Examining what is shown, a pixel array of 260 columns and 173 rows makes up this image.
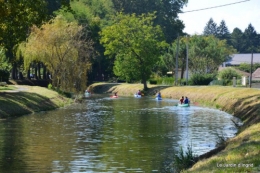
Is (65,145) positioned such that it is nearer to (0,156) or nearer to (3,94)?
(0,156)

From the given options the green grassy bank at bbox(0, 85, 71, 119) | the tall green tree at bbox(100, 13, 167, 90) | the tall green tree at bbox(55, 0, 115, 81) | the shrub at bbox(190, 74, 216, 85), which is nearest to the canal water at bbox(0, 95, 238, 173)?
the green grassy bank at bbox(0, 85, 71, 119)

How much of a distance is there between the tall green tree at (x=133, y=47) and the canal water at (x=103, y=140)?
149 ft

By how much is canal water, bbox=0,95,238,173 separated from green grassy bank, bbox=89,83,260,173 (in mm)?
1757

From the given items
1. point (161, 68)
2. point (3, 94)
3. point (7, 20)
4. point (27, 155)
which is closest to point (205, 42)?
point (161, 68)

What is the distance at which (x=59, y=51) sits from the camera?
216 ft

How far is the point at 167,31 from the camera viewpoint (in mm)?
126438

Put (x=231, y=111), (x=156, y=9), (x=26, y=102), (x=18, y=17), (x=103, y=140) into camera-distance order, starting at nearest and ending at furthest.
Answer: (x=103, y=140) → (x=18, y=17) → (x=231, y=111) → (x=26, y=102) → (x=156, y=9)

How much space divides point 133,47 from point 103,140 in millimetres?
61850

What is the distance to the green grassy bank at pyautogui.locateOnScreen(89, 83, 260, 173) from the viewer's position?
47.1 ft

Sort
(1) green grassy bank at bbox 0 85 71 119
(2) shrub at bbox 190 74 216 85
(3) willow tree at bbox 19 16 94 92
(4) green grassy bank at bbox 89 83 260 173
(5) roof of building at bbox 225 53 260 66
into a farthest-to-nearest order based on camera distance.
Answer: (5) roof of building at bbox 225 53 260 66 → (2) shrub at bbox 190 74 216 85 → (3) willow tree at bbox 19 16 94 92 → (1) green grassy bank at bbox 0 85 71 119 → (4) green grassy bank at bbox 89 83 260 173

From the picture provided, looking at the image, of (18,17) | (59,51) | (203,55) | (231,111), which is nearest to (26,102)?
(231,111)

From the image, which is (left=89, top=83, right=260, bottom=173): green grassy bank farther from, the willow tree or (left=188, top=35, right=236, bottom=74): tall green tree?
(left=188, top=35, right=236, bottom=74): tall green tree

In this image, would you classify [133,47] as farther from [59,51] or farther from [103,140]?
[103,140]

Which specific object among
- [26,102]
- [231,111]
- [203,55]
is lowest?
[231,111]
